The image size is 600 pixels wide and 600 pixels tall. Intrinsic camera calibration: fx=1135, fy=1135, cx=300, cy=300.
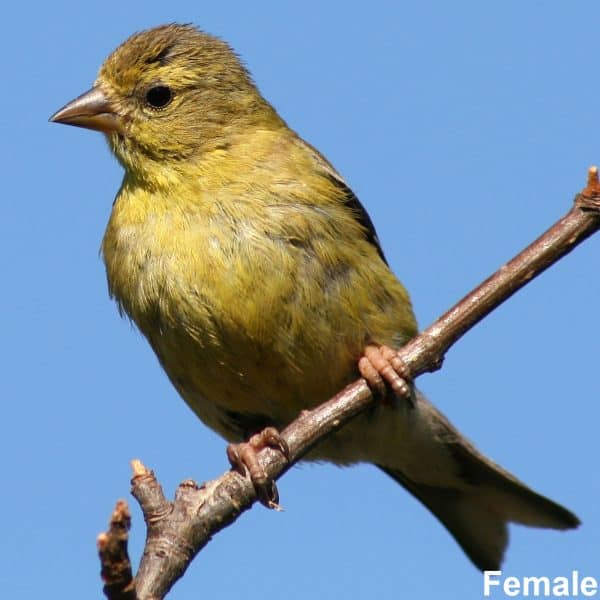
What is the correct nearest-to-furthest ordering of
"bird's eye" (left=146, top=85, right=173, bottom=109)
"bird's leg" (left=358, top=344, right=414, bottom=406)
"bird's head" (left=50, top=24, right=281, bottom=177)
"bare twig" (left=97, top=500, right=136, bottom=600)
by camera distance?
1. "bare twig" (left=97, top=500, right=136, bottom=600)
2. "bird's leg" (left=358, top=344, right=414, bottom=406)
3. "bird's head" (left=50, top=24, right=281, bottom=177)
4. "bird's eye" (left=146, top=85, right=173, bottom=109)

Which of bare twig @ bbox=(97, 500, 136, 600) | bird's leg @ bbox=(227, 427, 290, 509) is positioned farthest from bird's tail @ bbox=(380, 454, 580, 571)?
bare twig @ bbox=(97, 500, 136, 600)

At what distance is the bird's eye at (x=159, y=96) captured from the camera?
20.4ft

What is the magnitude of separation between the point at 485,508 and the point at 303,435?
9.00 ft

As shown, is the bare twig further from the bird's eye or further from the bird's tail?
the bird's tail

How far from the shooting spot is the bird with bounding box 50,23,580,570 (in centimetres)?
537

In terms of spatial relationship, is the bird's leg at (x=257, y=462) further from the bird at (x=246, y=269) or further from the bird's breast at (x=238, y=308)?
the bird's breast at (x=238, y=308)

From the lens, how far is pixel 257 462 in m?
4.60

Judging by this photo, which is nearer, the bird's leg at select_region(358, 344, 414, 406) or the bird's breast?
the bird's leg at select_region(358, 344, 414, 406)

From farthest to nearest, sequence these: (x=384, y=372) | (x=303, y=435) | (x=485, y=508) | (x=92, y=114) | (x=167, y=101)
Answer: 1. (x=485, y=508)
2. (x=167, y=101)
3. (x=92, y=114)
4. (x=384, y=372)
5. (x=303, y=435)

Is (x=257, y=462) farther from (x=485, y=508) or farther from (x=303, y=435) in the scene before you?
(x=485, y=508)

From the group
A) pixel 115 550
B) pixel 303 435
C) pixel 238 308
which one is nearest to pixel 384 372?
pixel 238 308

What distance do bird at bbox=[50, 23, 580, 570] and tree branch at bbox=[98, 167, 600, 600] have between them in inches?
8.1

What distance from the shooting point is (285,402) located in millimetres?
5742

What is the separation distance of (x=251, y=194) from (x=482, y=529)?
2.72 m
